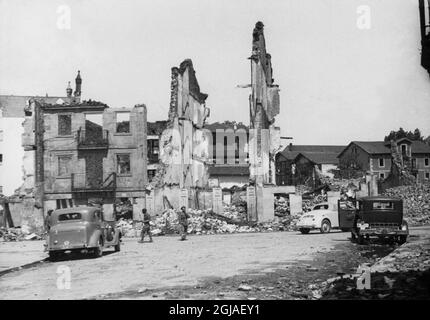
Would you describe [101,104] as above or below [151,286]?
above

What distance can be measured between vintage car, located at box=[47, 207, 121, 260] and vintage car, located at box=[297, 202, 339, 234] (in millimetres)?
11234

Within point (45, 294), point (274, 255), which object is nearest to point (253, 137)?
point (274, 255)

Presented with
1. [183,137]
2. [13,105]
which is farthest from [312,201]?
[13,105]

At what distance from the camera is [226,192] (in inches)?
2035

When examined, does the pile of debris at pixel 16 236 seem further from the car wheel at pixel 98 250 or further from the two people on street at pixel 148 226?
the car wheel at pixel 98 250

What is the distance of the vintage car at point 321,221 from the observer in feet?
82.4

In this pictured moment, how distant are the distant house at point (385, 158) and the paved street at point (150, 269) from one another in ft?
156

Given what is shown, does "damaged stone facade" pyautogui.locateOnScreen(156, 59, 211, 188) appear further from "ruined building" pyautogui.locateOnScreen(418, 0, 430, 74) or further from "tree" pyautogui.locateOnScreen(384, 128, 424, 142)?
"tree" pyautogui.locateOnScreen(384, 128, 424, 142)

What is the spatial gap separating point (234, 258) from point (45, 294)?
21.2ft

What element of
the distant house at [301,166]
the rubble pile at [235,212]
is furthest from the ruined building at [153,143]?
the distant house at [301,166]

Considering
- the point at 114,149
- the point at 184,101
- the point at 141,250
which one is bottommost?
the point at 141,250

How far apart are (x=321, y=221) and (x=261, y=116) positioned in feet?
42.6

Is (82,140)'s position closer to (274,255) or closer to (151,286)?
(274,255)

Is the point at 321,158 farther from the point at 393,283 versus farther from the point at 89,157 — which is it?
the point at 393,283
